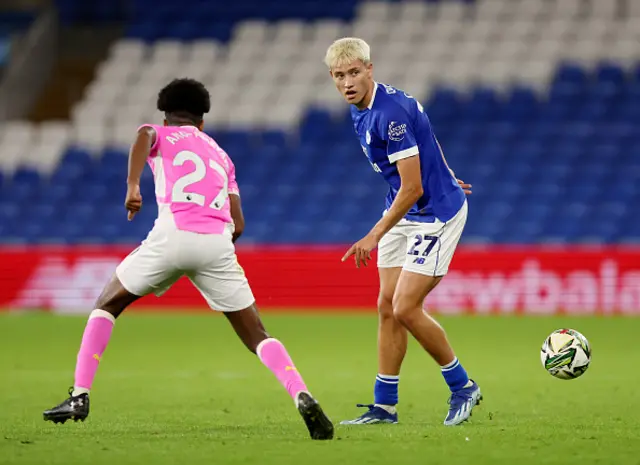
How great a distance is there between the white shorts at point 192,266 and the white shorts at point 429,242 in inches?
50.6

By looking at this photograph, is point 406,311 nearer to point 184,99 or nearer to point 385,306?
point 385,306

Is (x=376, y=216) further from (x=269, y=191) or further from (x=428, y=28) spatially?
(x=428, y=28)

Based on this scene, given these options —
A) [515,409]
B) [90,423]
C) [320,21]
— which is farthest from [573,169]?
[90,423]

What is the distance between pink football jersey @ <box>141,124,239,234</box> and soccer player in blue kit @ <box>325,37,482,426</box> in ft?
3.27

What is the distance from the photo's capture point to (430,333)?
720 cm

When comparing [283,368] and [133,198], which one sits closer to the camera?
[133,198]

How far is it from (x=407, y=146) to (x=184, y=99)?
1.33 m

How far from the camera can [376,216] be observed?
20.2 meters

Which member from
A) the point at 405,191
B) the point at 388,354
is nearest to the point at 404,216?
the point at 405,191

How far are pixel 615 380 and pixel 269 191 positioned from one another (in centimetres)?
1229

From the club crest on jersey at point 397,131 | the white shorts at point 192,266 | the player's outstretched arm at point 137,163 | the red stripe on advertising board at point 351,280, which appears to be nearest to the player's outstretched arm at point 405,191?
the club crest on jersey at point 397,131

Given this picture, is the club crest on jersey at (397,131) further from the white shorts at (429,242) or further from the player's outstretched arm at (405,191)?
the white shorts at (429,242)

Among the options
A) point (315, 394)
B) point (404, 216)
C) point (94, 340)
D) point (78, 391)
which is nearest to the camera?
point (78, 391)

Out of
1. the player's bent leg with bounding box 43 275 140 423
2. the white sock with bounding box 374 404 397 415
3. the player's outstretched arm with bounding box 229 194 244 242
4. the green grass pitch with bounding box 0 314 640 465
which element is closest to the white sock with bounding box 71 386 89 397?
the player's bent leg with bounding box 43 275 140 423
